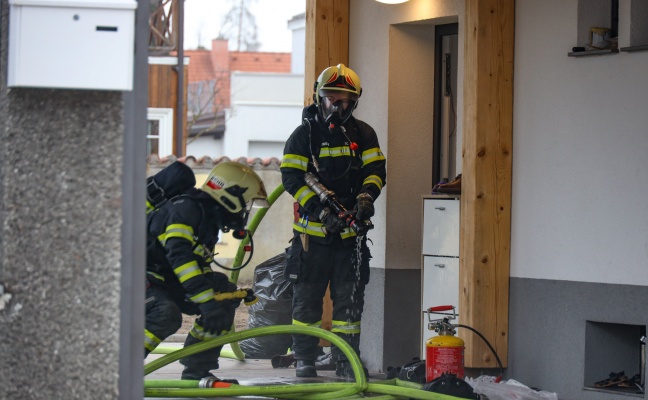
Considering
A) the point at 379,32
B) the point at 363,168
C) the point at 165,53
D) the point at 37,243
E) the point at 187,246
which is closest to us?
the point at 37,243

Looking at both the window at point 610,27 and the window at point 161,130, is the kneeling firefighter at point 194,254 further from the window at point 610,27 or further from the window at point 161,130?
the window at point 161,130

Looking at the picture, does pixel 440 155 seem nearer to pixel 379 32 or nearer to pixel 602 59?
pixel 379 32

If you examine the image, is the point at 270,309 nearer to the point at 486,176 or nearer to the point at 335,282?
the point at 335,282

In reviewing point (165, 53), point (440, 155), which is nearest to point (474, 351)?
point (440, 155)

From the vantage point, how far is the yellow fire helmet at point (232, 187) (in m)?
7.21

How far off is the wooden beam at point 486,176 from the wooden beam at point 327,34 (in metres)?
1.70

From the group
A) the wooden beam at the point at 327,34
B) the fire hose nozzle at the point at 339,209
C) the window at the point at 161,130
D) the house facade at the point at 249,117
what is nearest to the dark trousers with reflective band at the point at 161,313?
the fire hose nozzle at the point at 339,209

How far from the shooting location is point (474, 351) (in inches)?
311

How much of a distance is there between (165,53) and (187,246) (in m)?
22.5

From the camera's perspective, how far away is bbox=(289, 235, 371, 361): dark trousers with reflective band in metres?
8.29

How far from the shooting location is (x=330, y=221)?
26.3 feet

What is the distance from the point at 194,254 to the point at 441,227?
2.23m

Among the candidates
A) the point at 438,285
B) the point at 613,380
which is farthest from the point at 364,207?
the point at 613,380

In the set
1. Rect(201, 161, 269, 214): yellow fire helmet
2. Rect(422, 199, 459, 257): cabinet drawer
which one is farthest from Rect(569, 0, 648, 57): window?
Rect(201, 161, 269, 214): yellow fire helmet
